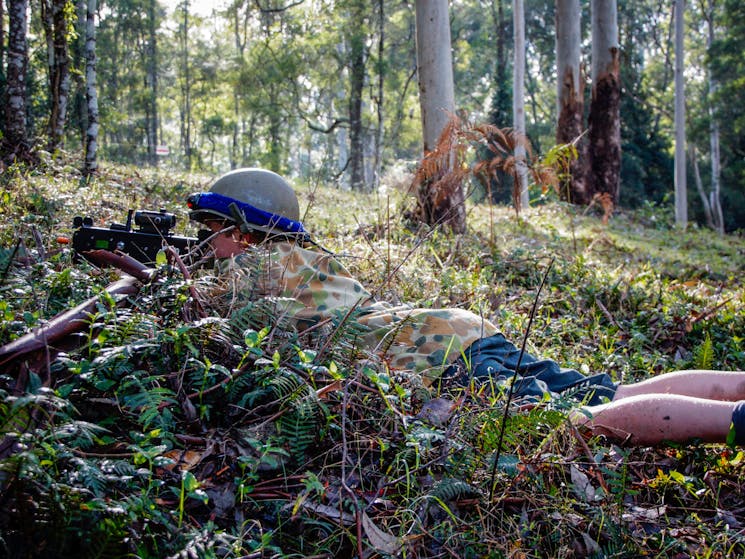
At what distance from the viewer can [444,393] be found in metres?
3.00

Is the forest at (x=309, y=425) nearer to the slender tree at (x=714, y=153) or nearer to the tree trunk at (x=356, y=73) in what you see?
the tree trunk at (x=356, y=73)

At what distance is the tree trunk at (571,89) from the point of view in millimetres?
12625

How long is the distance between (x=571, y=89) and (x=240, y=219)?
35.9ft

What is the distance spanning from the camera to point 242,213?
347 centimetres

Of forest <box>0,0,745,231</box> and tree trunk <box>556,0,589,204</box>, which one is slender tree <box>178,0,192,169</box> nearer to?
A: forest <box>0,0,745,231</box>

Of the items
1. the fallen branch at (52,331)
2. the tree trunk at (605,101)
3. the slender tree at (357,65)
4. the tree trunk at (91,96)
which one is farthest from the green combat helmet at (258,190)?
the slender tree at (357,65)

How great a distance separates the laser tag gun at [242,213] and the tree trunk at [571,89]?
10.2 metres

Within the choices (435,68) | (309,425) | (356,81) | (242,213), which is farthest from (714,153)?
(309,425)

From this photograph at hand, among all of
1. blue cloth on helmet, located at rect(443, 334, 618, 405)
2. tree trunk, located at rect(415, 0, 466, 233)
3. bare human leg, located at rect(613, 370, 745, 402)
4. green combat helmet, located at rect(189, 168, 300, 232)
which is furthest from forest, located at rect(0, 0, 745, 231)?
bare human leg, located at rect(613, 370, 745, 402)

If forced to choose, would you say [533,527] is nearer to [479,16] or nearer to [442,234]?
[442,234]

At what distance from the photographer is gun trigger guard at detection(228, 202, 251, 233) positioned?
3427 millimetres

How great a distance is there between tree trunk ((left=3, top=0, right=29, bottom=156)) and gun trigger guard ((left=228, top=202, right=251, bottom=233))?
4770 mm

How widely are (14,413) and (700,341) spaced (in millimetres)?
4730

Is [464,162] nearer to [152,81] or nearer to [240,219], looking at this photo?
[240,219]
